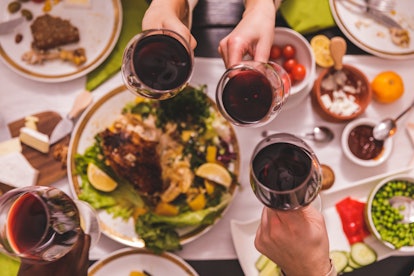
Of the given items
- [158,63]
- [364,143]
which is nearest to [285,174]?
[158,63]

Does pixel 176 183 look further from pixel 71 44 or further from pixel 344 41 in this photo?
pixel 344 41

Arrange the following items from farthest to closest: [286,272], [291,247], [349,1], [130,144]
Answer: [349,1] < [130,144] < [286,272] < [291,247]

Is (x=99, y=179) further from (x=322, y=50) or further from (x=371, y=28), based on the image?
(x=371, y=28)

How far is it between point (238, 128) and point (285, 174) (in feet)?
2.18

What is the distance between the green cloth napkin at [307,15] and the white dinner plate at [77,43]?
750mm

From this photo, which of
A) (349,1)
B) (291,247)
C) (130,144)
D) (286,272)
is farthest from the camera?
(349,1)

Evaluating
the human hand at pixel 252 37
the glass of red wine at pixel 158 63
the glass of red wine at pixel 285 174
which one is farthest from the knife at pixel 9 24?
the glass of red wine at pixel 285 174

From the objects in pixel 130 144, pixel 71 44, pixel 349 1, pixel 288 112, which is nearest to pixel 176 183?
pixel 130 144

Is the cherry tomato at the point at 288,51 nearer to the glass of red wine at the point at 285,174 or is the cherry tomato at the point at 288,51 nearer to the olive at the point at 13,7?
the glass of red wine at the point at 285,174

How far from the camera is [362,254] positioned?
1.93m

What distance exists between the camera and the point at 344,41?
2.01m

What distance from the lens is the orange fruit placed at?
1982mm

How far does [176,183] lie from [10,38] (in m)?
0.97

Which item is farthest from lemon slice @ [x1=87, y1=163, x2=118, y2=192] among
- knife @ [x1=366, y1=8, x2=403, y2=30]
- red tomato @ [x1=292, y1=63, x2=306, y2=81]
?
knife @ [x1=366, y1=8, x2=403, y2=30]
